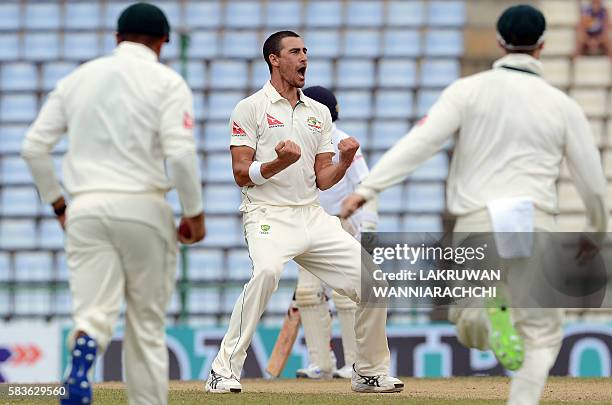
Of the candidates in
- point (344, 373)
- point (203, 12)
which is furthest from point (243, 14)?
point (344, 373)

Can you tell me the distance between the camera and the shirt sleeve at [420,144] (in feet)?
20.1

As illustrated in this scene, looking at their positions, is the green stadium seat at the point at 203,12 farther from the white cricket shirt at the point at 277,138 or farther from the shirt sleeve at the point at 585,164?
the shirt sleeve at the point at 585,164

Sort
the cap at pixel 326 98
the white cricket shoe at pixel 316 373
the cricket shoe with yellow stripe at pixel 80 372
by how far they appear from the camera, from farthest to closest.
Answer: the white cricket shoe at pixel 316 373 < the cap at pixel 326 98 < the cricket shoe with yellow stripe at pixel 80 372

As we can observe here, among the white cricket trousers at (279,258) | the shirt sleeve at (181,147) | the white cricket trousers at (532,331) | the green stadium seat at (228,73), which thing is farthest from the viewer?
the green stadium seat at (228,73)

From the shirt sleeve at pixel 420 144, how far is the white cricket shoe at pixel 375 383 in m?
2.85

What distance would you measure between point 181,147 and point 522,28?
64.8 inches

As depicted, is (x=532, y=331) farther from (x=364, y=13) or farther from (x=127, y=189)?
(x=364, y=13)

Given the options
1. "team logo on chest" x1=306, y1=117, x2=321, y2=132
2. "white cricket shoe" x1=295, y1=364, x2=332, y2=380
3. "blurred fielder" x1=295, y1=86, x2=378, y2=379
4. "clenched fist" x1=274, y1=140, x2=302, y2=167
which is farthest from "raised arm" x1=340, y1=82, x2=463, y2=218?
"white cricket shoe" x1=295, y1=364, x2=332, y2=380

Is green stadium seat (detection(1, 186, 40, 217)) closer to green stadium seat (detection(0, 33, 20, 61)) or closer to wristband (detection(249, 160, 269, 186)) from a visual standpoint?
green stadium seat (detection(0, 33, 20, 61))

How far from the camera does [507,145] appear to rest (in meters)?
6.09

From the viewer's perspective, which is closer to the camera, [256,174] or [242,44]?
[256,174]

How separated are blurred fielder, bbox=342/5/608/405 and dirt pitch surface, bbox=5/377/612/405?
1.92m

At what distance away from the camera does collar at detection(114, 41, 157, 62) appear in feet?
19.8

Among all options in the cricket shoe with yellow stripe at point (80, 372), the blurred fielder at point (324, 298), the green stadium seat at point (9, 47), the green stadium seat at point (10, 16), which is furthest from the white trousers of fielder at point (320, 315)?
the green stadium seat at point (10, 16)
